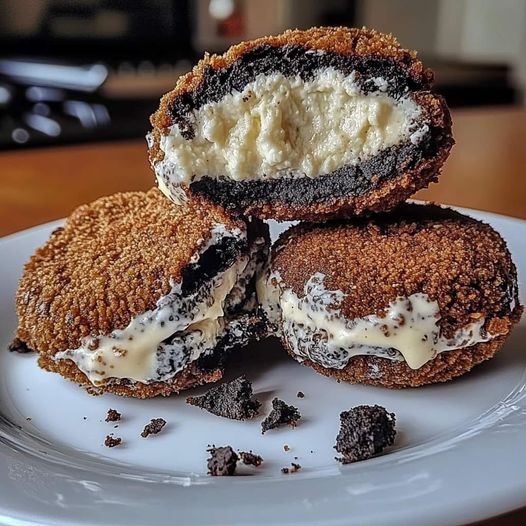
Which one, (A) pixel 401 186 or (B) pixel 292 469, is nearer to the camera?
(B) pixel 292 469

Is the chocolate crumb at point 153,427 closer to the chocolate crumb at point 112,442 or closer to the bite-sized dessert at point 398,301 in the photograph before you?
the chocolate crumb at point 112,442

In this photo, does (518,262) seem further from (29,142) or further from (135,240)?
(29,142)

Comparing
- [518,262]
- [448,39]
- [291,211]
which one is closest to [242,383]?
[291,211]

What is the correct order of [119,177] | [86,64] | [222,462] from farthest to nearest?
[86,64], [119,177], [222,462]

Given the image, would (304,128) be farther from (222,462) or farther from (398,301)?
(222,462)

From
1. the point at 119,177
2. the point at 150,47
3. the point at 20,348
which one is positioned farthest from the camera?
the point at 150,47

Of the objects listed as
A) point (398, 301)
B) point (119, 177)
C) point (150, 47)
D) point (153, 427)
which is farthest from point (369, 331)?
point (150, 47)

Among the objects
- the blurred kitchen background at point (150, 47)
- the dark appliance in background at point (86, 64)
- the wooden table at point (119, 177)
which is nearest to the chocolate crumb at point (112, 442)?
the wooden table at point (119, 177)
